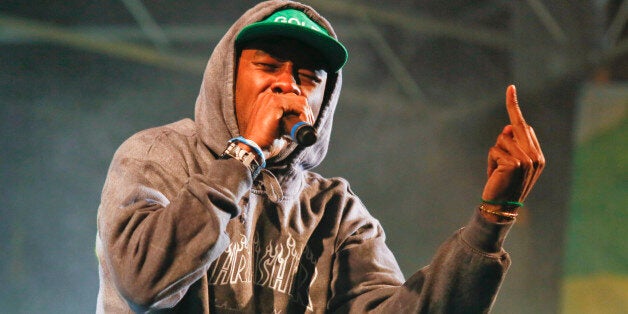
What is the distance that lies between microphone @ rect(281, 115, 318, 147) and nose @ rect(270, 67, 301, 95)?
0.51ft

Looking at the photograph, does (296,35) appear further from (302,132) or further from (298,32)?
(302,132)

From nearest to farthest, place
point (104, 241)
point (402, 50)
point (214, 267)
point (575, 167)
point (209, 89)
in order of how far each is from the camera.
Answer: point (104, 241) → point (214, 267) → point (209, 89) → point (575, 167) → point (402, 50)

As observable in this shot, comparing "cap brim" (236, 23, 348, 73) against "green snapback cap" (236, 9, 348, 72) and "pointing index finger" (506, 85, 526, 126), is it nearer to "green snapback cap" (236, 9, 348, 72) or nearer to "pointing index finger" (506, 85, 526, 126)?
"green snapback cap" (236, 9, 348, 72)

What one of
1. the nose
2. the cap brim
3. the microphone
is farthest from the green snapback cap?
the microphone

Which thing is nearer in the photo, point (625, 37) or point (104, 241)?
point (104, 241)

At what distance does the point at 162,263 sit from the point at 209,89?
1.89ft

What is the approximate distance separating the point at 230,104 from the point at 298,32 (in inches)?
9.6

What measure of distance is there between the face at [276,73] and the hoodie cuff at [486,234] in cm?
49

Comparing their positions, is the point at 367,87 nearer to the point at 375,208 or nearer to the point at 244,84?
the point at 375,208

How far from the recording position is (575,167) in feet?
13.7

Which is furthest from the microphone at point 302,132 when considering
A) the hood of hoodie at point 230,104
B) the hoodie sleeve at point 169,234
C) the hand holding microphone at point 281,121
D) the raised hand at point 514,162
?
the raised hand at point 514,162

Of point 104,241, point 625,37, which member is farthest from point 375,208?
point 104,241

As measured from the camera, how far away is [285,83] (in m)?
1.58

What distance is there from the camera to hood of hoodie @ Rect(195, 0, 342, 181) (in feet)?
5.37
